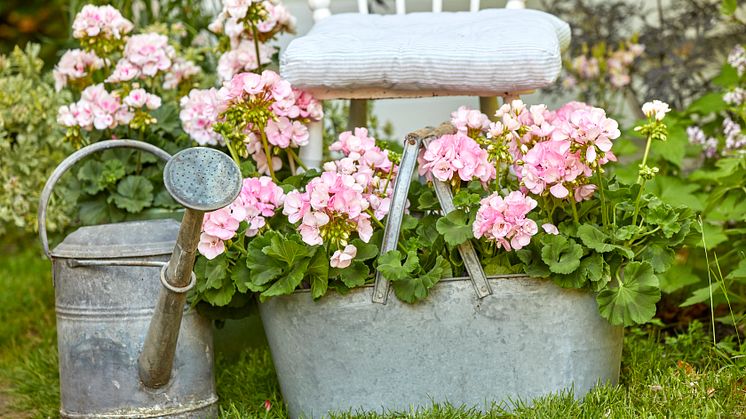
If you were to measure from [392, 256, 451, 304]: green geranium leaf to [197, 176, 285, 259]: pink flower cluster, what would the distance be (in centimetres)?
30

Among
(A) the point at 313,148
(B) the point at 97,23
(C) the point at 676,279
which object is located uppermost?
(B) the point at 97,23

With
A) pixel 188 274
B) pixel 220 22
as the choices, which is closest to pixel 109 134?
pixel 220 22

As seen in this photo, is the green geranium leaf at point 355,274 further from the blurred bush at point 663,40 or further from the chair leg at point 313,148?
the blurred bush at point 663,40

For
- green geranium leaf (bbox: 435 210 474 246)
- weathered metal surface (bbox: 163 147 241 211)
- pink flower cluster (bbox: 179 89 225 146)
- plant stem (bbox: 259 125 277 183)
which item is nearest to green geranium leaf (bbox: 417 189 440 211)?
green geranium leaf (bbox: 435 210 474 246)

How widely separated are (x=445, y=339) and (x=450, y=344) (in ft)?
0.04

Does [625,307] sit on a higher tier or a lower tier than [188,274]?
lower

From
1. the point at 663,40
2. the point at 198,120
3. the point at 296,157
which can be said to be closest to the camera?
the point at 296,157

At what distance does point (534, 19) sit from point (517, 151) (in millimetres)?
438

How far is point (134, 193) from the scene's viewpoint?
2.24 metres

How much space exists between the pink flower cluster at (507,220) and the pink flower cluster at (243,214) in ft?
1.35

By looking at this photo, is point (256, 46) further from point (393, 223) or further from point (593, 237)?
point (593, 237)

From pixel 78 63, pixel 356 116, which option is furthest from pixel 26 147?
pixel 356 116

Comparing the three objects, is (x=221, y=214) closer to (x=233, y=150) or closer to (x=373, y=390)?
(x=233, y=150)

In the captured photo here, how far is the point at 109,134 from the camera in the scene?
2.35m
